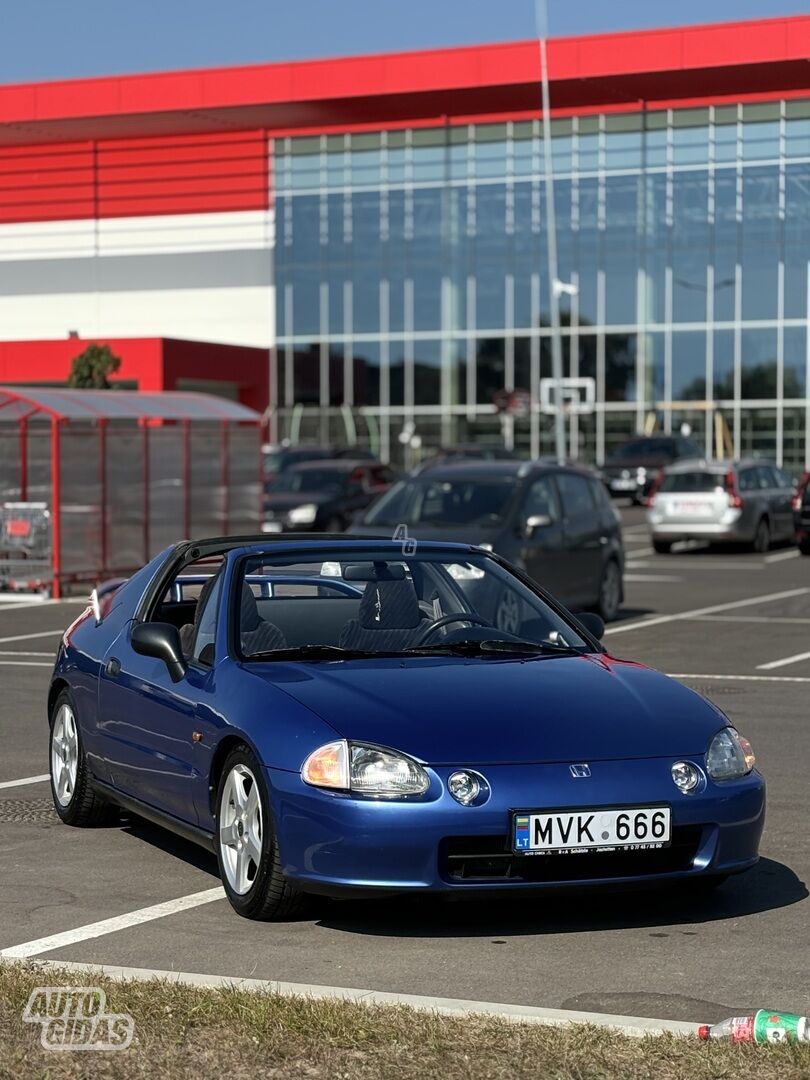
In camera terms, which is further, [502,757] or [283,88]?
[283,88]

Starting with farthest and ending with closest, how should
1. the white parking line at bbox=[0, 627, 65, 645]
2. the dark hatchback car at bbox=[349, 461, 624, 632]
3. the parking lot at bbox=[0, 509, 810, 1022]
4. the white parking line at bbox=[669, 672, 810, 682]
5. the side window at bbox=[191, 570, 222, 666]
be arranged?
→ the dark hatchback car at bbox=[349, 461, 624, 632], the white parking line at bbox=[0, 627, 65, 645], the white parking line at bbox=[669, 672, 810, 682], the side window at bbox=[191, 570, 222, 666], the parking lot at bbox=[0, 509, 810, 1022]

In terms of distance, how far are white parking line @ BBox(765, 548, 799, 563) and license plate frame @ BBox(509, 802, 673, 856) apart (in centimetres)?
2490

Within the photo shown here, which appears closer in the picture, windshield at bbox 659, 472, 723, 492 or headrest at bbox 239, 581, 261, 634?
headrest at bbox 239, 581, 261, 634

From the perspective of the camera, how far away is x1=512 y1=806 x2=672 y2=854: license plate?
6.43m

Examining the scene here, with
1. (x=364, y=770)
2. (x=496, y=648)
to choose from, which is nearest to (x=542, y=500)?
(x=496, y=648)

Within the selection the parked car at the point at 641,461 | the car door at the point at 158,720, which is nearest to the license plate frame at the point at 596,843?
the car door at the point at 158,720

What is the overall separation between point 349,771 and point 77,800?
252cm

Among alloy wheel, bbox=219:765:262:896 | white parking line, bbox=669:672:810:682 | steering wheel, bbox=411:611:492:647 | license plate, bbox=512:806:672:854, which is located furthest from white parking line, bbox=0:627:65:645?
license plate, bbox=512:806:672:854

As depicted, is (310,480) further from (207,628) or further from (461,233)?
(207,628)

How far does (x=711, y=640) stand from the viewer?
18500mm

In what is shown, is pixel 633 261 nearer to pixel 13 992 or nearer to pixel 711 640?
pixel 711 640

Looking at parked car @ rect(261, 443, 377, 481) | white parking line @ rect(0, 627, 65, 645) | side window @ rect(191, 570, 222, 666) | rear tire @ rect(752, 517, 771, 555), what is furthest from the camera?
parked car @ rect(261, 443, 377, 481)

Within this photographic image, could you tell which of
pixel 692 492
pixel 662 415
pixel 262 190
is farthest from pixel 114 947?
pixel 262 190

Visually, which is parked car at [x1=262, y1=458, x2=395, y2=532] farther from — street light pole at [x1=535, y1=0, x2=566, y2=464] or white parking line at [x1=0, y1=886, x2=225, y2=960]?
white parking line at [x1=0, y1=886, x2=225, y2=960]
